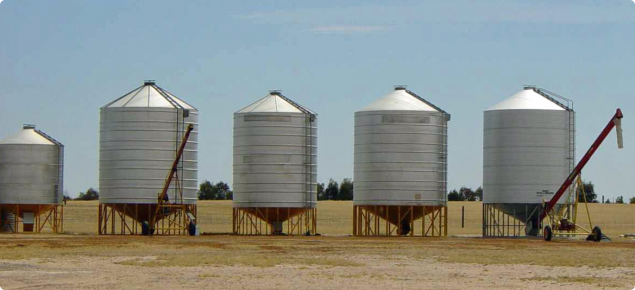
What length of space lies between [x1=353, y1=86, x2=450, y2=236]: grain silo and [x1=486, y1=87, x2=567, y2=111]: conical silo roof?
454 cm

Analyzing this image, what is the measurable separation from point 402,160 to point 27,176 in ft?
100.0

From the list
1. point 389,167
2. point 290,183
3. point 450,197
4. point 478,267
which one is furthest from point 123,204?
point 450,197

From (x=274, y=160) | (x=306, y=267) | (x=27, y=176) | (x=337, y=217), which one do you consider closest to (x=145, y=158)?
(x=274, y=160)

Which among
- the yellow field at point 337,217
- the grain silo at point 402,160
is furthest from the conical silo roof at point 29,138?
the grain silo at point 402,160

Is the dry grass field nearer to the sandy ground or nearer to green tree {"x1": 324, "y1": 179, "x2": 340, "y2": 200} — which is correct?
the sandy ground

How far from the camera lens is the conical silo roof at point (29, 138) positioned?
9562 cm

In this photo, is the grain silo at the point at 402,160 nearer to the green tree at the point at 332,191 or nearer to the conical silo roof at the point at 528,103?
the conical silo roof at the point at 528,103

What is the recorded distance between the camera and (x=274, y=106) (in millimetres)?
89562

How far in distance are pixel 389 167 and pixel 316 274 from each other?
153 ft

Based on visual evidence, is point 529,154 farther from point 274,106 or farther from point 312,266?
point 312,266

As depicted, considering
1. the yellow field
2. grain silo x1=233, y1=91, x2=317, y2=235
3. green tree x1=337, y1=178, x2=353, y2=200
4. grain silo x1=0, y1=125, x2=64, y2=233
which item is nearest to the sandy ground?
grain silo x1=233, y1=91, x2=317, y2=235

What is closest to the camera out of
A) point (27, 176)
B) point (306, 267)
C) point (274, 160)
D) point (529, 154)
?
point (306, 267)

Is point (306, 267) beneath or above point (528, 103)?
beneath

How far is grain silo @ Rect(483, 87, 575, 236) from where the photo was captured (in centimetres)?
8544
